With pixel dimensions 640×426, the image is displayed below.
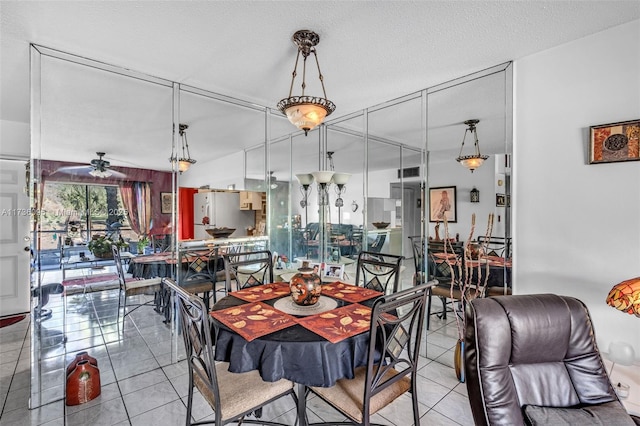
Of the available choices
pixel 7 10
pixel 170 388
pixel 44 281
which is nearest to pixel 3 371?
pixel 44 281

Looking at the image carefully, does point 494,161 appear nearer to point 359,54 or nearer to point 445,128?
point 445,128

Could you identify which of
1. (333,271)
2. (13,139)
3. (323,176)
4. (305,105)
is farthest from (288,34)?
(13,139)

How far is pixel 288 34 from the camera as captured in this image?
1.96 m

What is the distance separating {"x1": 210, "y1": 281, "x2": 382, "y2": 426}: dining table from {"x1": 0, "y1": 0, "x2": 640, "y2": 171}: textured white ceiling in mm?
1727

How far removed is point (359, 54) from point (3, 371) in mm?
3810

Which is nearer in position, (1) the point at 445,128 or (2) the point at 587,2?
(2) the point at 587,2

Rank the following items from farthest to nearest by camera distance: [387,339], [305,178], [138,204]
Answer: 1. [305,178]
2. [138,204]
3. [387,339]

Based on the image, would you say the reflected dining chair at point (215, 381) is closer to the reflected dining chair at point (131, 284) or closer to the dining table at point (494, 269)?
the reflected dining chair at point (131, 284)

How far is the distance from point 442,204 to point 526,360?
1.73m

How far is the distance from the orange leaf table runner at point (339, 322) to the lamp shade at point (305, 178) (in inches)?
84.8

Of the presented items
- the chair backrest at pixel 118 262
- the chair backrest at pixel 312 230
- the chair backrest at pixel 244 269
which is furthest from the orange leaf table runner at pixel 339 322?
the chair backrest at pixel 312 230

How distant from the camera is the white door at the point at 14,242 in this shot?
3.84 m

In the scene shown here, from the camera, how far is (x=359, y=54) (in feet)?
7.27

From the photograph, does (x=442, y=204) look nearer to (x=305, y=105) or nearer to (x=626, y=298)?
(x=626, y=298)
